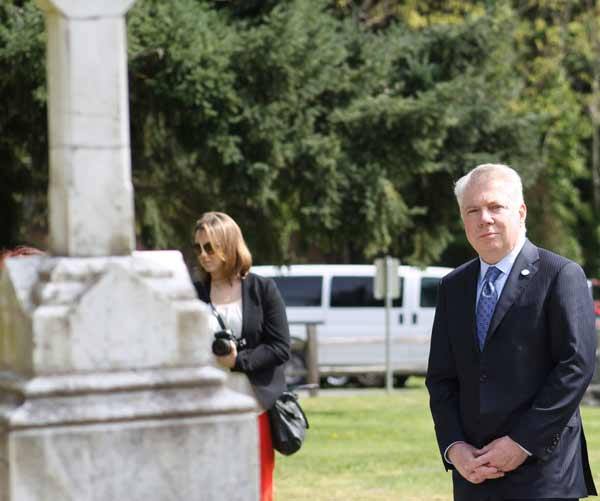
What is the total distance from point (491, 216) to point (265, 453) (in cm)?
280

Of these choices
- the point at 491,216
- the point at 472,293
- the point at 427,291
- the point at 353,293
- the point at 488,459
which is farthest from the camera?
the point at 427,291

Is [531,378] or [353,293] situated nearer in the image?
[531,378]

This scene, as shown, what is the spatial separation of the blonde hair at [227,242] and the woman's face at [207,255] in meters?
0.02

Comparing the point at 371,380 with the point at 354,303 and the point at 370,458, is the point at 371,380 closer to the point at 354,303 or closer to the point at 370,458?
the point at 354,303

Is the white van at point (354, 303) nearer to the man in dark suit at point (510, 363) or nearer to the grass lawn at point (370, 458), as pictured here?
the grass lawn at point (370, 458)

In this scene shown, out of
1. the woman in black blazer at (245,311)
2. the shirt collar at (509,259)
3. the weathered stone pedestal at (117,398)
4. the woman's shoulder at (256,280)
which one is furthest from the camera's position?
the woman's shoulder at (256,280)

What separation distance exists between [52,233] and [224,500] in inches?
40.8

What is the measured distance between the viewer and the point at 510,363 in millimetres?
5227

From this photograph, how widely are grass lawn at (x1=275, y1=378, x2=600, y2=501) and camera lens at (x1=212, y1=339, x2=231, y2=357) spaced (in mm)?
4038

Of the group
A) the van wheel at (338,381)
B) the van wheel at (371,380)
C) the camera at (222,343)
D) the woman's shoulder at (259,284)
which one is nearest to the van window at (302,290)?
the van wheel at (338,381)

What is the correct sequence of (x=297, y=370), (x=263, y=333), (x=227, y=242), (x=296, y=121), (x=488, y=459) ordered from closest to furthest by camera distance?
(x=488, y=459)
(x=227, y=242)
(x=263, y=333)
(x=296, y=121)
(x=297, y=370)

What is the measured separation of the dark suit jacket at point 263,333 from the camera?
7.60 meters

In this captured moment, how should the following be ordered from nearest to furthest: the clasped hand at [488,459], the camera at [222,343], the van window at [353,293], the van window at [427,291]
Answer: the clasped hand at [488,459] < the camera at [222,343] < the van window at [353,293] < the van window at [427,291]

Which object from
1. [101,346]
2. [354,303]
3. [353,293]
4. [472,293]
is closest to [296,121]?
[353,293]
